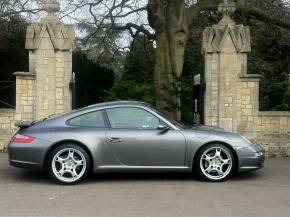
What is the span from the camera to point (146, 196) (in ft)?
26.3

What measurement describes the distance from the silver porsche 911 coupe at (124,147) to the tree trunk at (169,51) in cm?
559

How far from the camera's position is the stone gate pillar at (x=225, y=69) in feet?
44.7

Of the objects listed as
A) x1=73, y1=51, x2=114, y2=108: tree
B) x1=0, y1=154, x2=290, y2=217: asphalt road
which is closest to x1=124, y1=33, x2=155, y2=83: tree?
x1=73, y1=51, x2=114, y2=108: tree

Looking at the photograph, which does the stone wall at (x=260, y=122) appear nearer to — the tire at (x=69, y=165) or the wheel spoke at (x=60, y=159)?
the tire at (x=69, y=165)

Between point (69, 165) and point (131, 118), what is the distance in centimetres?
134

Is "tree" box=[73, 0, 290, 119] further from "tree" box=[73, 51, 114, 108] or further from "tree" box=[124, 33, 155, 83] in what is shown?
"tree" box=[124, 33, 155, 83]

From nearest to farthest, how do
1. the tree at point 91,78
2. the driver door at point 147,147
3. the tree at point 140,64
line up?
1. the driver door at point 147,147
2. the tree at point 91,78
3. the tree at point 140,64

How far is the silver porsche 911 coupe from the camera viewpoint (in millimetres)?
9055

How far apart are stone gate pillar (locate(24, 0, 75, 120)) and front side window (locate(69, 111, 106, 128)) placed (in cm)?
445

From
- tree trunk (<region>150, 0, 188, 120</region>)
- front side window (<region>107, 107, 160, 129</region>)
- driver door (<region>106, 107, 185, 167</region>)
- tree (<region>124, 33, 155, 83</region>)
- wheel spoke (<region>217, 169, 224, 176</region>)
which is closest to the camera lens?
driver door (<region>106, 107, 185, 167</region>)

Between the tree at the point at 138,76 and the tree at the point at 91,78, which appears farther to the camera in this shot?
the tree at the point at 91,78

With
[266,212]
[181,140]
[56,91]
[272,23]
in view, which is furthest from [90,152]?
[272,23]

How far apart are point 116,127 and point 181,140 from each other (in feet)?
3.74

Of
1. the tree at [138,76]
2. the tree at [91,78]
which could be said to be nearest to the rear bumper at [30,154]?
the tree at [138,76]
